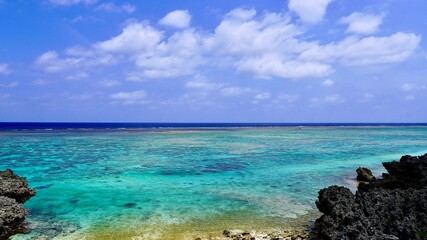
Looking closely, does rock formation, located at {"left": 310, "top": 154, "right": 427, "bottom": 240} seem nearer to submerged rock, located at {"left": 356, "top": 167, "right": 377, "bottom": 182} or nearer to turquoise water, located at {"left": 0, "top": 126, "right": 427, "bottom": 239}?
turquoise water, located at {"left": 0, "top": 126, "right": 427, "bottom": 239}

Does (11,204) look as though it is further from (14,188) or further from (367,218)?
(367,218)

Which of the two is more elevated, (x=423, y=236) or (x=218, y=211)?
(x=423, y=236)

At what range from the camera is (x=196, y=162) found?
32.4m

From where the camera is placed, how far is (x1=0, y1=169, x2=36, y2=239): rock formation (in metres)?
11.4

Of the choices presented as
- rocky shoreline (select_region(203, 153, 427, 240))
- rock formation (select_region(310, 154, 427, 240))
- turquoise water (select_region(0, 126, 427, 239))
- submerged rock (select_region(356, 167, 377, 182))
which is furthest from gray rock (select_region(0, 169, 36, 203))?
submerged rock (select_region(356, 167, 377, 182))

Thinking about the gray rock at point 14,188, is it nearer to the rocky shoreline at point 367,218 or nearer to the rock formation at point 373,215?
the rocky shoreline at point 367,218

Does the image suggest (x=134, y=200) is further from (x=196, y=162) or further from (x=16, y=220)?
(x=196, y=162)

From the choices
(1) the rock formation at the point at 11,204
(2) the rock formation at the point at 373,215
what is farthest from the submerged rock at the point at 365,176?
(1) the rock formation at the point at 11,204

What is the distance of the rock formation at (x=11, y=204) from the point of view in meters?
11.4

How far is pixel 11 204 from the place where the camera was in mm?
12227

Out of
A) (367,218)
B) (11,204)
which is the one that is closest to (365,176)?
(367,218)

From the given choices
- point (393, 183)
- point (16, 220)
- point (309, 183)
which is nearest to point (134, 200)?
point (16, 220)

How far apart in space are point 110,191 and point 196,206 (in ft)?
20.4

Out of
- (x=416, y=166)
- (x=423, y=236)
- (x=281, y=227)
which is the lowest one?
(x=281, y=227)
